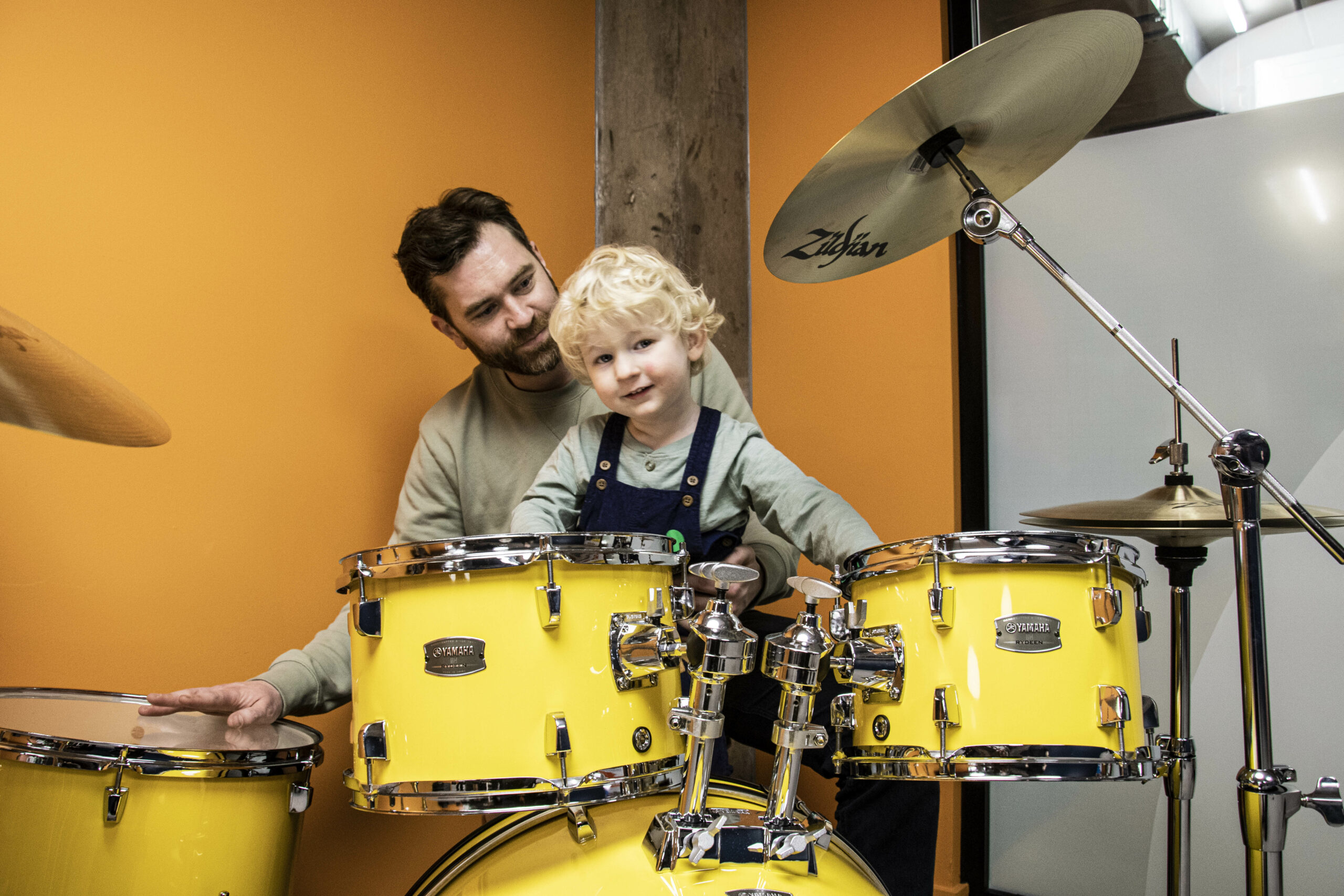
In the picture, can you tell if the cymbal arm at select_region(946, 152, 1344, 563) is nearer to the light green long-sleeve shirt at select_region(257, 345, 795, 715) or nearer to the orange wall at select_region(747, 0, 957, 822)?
→ the light green long-sleeve shirt at select_region(257, 345, 795, 715)

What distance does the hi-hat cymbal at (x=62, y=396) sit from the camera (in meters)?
0.86

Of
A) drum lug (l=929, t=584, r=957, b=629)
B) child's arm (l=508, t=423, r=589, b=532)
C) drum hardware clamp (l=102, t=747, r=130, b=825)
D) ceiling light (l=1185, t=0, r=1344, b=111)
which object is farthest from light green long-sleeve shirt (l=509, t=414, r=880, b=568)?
ceiling light (l=1185, t=0, r=1344, b=111)

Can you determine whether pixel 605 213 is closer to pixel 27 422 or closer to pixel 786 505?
pixel 786 505

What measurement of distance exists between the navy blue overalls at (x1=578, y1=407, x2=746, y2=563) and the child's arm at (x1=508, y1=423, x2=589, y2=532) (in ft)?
0.09

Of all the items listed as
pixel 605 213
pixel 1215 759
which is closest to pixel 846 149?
pixel 605 213

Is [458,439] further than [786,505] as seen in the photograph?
Yes

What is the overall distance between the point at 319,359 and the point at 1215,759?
1.83 meters

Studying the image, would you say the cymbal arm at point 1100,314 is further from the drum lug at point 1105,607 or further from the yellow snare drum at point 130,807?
the yellow snare drum at point 130,807

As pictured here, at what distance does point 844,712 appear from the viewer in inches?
40.1

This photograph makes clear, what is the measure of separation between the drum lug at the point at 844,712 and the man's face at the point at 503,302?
81 centimetres

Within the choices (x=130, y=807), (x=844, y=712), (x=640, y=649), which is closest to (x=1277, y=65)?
(x=844, y=712)

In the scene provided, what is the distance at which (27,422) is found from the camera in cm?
98

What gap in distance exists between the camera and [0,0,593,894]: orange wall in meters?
1.26

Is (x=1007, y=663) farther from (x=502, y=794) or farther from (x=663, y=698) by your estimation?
(x=502, y=794)
